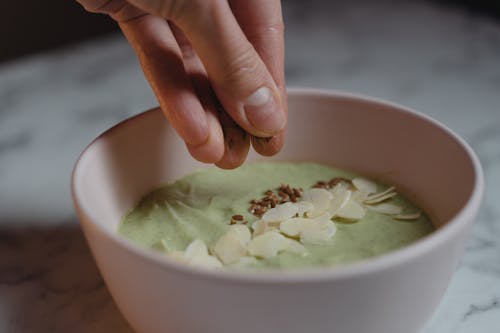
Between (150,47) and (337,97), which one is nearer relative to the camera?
(150,47)

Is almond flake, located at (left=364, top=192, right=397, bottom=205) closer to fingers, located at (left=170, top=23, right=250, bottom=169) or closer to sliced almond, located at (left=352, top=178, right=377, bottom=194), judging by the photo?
sliced almond, located at (left=352, top=178, right=377, bottom=194)

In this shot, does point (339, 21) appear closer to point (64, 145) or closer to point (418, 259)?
point (64, 145)

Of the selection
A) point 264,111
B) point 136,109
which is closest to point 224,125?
point 264,111

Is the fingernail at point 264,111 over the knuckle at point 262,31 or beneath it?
beneath

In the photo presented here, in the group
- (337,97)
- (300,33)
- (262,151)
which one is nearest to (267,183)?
(262,151)

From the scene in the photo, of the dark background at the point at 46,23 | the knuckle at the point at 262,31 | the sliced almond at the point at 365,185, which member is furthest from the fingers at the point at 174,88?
the dark background at the point at 46,23

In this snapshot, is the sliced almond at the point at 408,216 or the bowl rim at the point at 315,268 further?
the sliced almond at the point at 408,216

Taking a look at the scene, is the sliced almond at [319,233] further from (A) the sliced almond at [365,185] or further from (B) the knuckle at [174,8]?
(B) the knuckle at [174,8]

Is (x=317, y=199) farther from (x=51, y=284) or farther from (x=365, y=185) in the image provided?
(x=51, y=284)

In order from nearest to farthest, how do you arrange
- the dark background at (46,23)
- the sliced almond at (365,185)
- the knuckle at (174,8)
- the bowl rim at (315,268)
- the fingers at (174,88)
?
the bowl rim at (315,268)
the knuckle at (174,8)
the fingers at (174,88)
the sliced almond at (365,185)
the dark background at (46,23)
